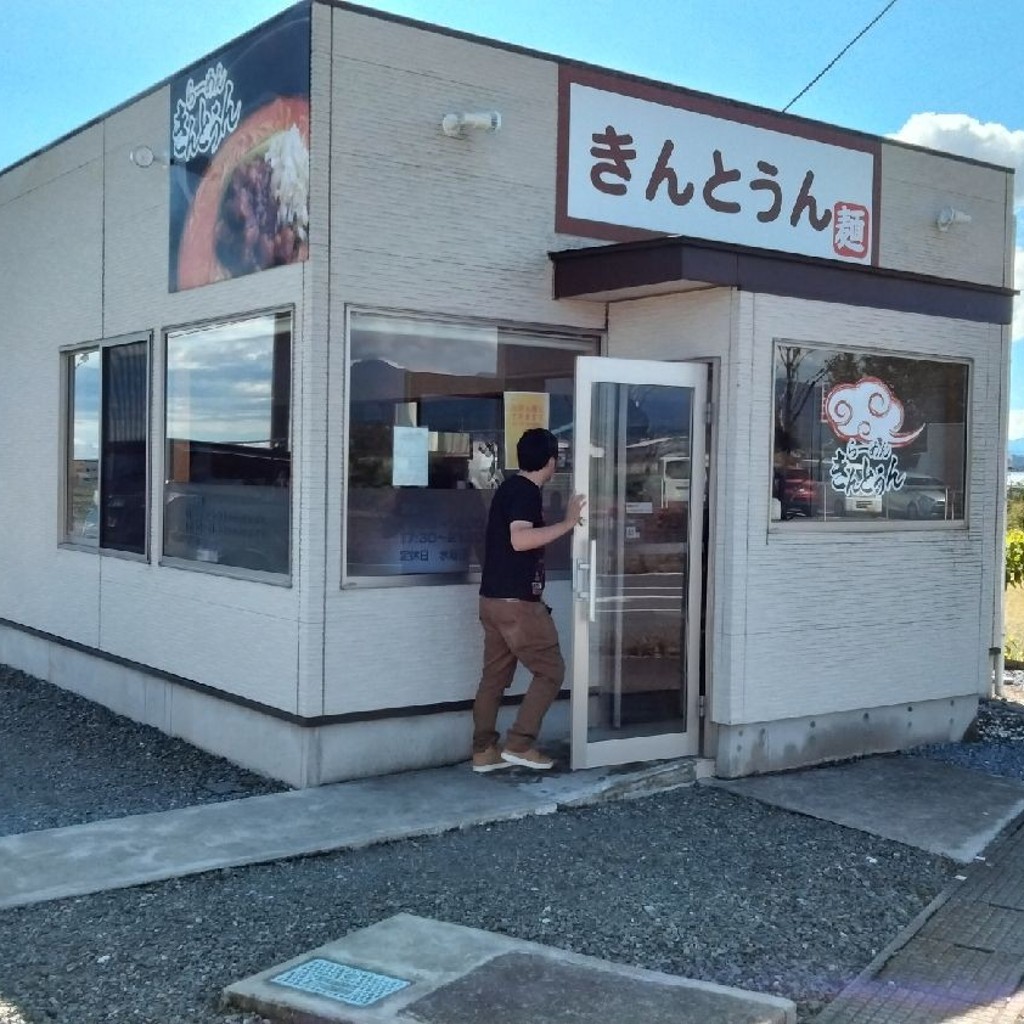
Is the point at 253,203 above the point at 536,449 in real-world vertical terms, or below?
above

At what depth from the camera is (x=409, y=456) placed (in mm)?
6773

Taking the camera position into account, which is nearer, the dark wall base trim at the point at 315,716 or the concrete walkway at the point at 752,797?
the concrete walkway at the point at 752,797

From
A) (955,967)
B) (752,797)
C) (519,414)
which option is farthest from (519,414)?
(955,967)

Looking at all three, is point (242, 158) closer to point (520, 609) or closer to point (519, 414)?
point (519, 414)

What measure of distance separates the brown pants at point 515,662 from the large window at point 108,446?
2752 mm

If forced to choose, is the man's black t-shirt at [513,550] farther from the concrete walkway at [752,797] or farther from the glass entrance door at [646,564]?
the concrete walkway at [752,797]

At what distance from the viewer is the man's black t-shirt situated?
20.7 feet

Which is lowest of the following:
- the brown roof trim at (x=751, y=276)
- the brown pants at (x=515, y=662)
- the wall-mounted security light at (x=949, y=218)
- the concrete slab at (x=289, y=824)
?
the concrete slab at (x=289, y=824)

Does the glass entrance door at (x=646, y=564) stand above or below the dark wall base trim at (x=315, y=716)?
above

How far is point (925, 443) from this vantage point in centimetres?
761

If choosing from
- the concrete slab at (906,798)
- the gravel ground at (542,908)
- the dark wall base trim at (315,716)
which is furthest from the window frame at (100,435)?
the concrete slab at (906,798)

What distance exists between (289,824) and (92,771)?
6.00 ft

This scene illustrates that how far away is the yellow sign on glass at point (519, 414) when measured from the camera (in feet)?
23.6

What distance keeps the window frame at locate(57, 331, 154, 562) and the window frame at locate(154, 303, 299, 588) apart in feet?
0.38
